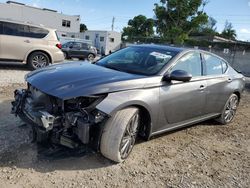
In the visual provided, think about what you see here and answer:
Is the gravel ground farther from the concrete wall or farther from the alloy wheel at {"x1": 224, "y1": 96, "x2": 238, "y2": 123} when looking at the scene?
the concrete wall

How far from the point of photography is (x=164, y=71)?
4207 mm

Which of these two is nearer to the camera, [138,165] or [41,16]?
[138,165]

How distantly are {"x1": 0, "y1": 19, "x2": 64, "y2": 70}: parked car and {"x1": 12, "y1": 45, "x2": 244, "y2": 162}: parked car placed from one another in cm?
597

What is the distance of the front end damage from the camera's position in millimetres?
3357

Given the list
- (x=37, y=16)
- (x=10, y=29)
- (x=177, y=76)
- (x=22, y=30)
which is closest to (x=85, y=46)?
(x=22, y=30)

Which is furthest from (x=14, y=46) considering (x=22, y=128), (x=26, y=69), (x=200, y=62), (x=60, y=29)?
(x=60, y=29)

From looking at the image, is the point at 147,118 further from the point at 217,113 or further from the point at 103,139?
the point at 217,113

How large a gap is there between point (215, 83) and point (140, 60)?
156 centimetres

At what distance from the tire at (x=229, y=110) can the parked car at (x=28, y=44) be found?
6.93m

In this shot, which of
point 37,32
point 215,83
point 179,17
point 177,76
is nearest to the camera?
point 177,76

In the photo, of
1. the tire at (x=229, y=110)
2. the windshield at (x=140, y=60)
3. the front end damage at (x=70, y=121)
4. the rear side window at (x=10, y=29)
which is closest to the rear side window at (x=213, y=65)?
the tire at (x=229, y=110)

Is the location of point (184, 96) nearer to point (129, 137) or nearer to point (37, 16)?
point (129, 137)

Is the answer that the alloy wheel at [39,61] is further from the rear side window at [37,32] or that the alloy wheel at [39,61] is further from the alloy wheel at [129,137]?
the alloy wheel at [129,137]

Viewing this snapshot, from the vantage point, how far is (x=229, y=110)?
6.04m
